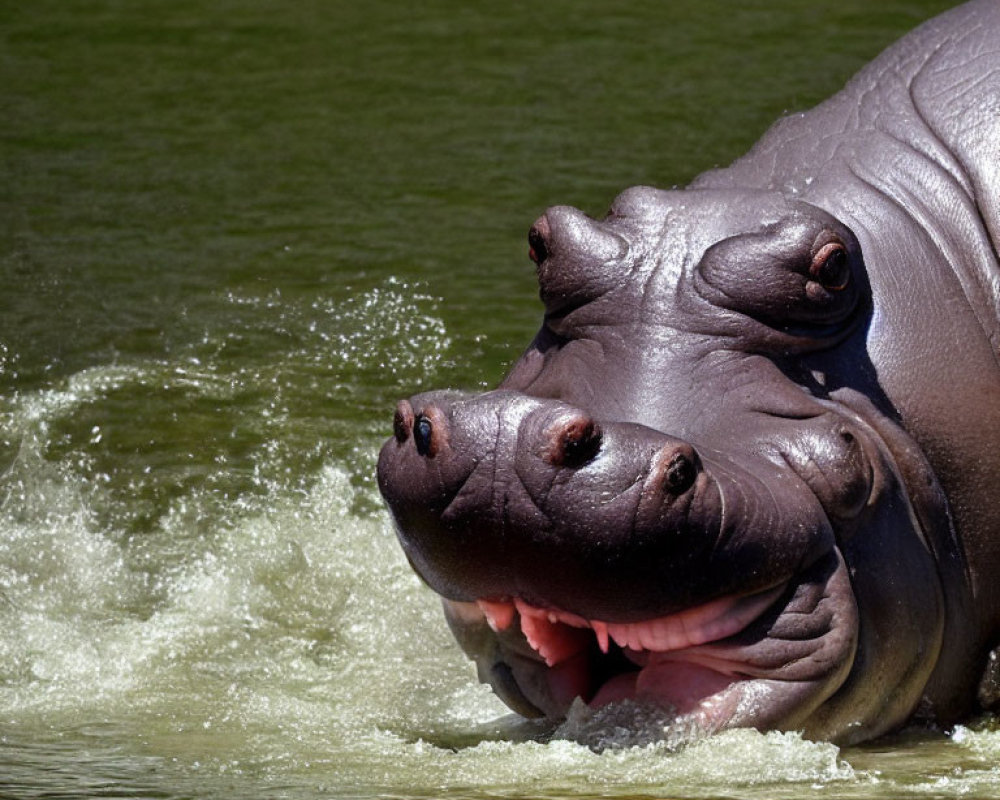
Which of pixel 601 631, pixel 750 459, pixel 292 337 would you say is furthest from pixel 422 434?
pixel 292 337

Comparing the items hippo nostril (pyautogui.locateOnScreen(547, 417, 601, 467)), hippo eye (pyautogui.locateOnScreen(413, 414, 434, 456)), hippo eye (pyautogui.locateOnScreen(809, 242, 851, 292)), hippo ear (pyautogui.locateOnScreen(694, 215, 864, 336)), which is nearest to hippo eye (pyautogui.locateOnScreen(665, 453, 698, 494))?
hippo nostril (pyautogui.locateOnScreen(547, 417, 601, 467))

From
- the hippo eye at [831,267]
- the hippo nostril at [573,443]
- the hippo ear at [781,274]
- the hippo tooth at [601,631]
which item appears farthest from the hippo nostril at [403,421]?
the hippo eye at [831,267]

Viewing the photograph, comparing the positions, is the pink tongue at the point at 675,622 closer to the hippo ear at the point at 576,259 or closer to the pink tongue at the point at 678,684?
the pink tongue at the point at 678,684

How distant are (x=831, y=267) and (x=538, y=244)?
71cm

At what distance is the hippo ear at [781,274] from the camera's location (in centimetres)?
463

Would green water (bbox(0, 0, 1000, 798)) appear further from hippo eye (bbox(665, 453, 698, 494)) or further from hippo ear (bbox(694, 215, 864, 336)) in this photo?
hippo ear (bbox(694, 215, 864, 336))

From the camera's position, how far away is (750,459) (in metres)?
4.34

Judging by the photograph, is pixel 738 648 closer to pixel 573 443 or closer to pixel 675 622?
pixel 675 622

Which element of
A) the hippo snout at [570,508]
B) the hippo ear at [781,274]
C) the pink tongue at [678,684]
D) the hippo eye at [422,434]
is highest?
the hippo ear at [781,274]

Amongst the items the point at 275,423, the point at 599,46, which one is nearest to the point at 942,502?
the point at 275,423

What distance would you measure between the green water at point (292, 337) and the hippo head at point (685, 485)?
0.19 metres


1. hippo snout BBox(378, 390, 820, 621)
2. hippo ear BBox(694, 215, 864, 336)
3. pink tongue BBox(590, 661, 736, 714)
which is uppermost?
hippo ear BBox(694, 215, 864, 336)

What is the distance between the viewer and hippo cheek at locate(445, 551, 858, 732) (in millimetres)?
4238

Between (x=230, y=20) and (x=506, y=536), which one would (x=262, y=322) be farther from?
(x=230, y=20)
